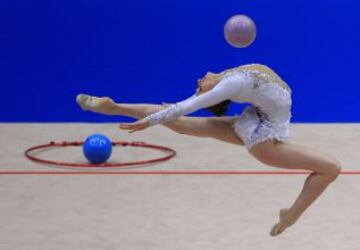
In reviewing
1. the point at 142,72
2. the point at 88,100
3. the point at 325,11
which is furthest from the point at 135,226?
the point at 325,11

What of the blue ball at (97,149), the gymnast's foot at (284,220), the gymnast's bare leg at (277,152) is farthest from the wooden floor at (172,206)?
the gymnast's bare leg at (277,152)

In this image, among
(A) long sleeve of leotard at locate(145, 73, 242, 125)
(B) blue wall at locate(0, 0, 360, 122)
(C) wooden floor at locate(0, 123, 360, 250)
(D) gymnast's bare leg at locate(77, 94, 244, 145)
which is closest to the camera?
(A) long sleeve of leotard at locate(145, 73, 242, 125)

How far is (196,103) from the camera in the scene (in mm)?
4008

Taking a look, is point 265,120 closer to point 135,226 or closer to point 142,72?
point 135,226

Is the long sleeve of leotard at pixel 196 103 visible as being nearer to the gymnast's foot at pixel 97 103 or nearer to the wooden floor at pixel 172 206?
the gymnast's foot at pixel 97 103

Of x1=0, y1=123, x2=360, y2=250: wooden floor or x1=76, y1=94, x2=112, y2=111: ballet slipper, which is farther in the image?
x1=0, y1=123, x2=360, y2=250: wooden floor

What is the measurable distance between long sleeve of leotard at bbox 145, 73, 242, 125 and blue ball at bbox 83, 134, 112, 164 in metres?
3.37

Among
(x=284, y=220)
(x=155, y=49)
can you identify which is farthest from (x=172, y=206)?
(x=155, y=49)

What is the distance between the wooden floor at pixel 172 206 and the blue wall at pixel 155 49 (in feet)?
4.11

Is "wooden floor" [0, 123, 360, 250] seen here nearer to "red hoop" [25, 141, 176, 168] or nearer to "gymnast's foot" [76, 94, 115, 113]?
"red hoop" [25, 141, 176, 168]

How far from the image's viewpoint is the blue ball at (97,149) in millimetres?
7359

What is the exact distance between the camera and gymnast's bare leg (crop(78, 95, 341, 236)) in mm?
4207

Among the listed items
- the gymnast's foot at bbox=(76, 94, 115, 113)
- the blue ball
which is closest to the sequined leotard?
the gymnast's foot at bbox=(76, 94, 115, 113)

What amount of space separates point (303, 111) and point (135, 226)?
4348mm
